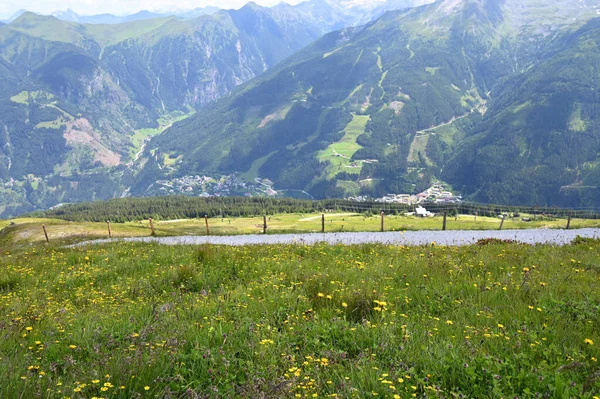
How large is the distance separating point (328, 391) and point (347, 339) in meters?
1.63

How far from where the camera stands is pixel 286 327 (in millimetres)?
7941

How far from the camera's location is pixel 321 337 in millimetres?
7336

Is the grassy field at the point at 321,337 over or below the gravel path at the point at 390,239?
over

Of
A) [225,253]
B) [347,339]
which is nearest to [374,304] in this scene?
[347,339]

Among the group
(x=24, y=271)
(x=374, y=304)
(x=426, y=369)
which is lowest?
(x=24, y=271)

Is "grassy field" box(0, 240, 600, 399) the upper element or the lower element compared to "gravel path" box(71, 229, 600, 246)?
upper

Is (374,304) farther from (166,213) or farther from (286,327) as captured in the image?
(166,213)

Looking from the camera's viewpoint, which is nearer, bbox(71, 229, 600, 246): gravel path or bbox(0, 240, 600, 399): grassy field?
bbox(0, 240, 600, 399): grassy field

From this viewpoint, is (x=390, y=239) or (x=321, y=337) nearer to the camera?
(x=321, y=337)

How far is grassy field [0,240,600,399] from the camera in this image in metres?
5.43

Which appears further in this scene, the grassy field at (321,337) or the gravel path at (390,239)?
the gravel path at (390,239)

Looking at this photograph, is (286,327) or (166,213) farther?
(166,213)

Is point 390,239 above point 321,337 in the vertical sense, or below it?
below

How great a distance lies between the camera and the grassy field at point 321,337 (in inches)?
214
